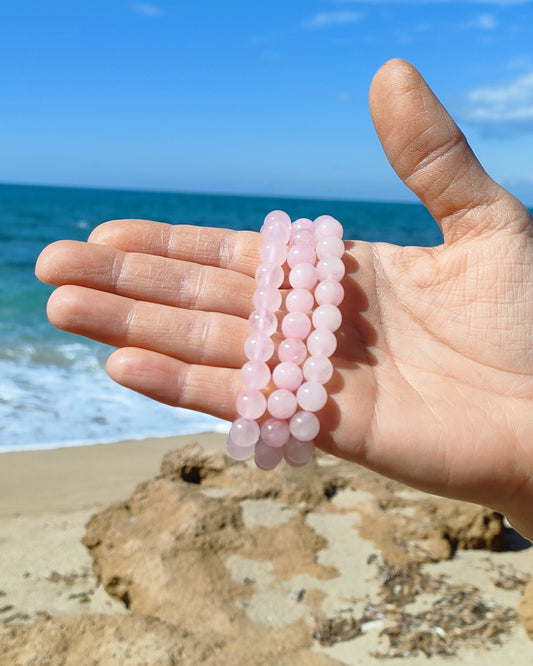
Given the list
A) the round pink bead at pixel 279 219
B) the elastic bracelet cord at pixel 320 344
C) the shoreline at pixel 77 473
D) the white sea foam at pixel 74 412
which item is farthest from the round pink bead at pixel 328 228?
the white sea foam at pixel 74 412

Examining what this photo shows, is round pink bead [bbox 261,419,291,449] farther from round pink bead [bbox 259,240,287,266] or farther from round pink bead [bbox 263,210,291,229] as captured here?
round pink bead [bbox 263,210,291,229]

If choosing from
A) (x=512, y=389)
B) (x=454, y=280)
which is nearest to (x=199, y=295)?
(x=454, y=280)

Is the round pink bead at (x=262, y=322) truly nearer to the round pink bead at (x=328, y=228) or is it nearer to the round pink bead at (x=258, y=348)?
the round pink bead at (x=258, y=348)

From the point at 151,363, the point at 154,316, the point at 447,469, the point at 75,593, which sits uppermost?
the point at 154,316

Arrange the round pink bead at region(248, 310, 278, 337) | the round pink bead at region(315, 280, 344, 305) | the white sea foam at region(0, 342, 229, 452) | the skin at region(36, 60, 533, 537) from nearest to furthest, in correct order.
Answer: the skin at region(36, 60, 533, 537) < the round pink bead at region(248, 310, 278, 337) < the round pink bead at region(315, 280, 344, 305) < the white sea foam at region(0, 342, 229, 452)

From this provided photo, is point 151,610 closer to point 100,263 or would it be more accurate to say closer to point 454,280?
point 100,263

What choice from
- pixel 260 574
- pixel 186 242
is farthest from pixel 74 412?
pixel 186 242

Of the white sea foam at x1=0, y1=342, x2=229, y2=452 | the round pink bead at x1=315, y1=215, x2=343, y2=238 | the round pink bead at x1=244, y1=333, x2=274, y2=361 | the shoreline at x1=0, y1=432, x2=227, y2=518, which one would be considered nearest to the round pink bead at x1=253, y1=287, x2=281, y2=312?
the round pink bead at x1=244, y1=333, x2=274, y2=361
